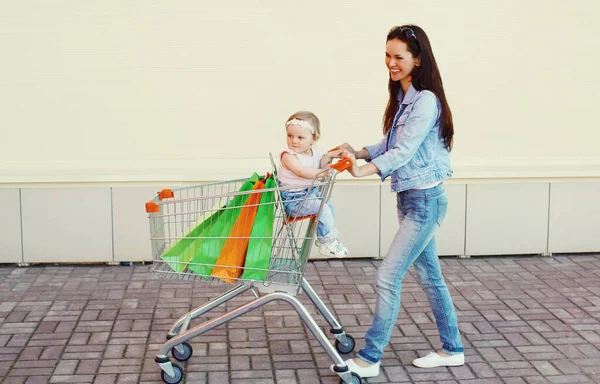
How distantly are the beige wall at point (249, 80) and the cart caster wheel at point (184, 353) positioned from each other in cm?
220

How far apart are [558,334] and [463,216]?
1.87 meters

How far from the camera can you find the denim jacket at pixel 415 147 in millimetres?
4109

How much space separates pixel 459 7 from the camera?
22.1ft

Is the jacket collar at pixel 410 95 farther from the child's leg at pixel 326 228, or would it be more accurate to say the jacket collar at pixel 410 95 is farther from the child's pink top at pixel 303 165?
the child's leg at pixel 326 228

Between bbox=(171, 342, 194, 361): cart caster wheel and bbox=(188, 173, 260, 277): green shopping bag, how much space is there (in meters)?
0.70

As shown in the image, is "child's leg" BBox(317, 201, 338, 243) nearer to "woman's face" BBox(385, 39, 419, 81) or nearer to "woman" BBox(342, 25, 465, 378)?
"woman" BBox(342, 25, 465, 378)

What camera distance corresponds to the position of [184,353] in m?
4.61

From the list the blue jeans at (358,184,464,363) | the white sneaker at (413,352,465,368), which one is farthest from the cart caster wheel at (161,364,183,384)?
the white sneaker at (413,352,465,368)

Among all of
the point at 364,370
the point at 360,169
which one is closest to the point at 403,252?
the point at 360,169

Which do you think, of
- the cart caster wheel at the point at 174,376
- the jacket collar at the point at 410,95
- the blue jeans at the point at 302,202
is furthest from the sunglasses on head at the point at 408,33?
the cart caster wheel at the point at 174,376

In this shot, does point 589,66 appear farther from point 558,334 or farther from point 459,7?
point 558,334

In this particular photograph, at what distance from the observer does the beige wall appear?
645cm

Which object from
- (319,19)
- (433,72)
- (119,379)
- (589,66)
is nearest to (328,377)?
(119,379)

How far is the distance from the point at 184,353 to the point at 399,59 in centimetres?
203
